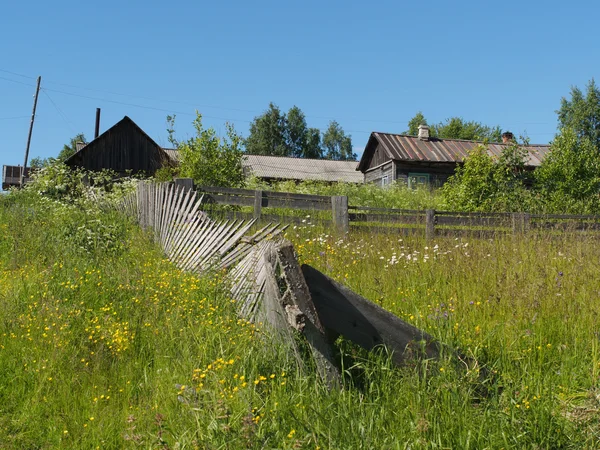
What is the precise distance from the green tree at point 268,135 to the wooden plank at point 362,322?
6312cm

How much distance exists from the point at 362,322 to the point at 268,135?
211 feet

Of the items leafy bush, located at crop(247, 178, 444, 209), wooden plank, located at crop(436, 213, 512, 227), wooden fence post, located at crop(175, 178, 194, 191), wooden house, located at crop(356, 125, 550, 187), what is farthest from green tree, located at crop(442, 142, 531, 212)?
wooden fence post, located at crop(175, 178, 194, 191)

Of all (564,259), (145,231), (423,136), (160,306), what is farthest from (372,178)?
(160,306)

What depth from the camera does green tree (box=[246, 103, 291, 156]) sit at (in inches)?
2579

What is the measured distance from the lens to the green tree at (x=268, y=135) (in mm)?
65500

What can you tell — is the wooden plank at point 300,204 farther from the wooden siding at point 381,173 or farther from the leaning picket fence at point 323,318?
the wooden siding at point 381,173

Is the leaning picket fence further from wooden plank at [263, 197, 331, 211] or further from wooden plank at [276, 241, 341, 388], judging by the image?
wooden plank at [263, 197, 331, 211]

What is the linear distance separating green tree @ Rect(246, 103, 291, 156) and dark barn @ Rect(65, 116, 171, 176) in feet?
101

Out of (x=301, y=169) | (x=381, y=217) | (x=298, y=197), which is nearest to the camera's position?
(x=381, y=217)

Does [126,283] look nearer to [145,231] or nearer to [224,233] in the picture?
[224,233]

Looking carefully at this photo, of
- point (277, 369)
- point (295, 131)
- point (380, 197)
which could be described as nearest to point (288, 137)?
point (295, 131)

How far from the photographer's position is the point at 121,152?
3434 centimetres

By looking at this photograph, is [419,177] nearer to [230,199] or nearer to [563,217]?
[563,217]

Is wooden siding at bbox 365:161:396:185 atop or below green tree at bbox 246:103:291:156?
below
